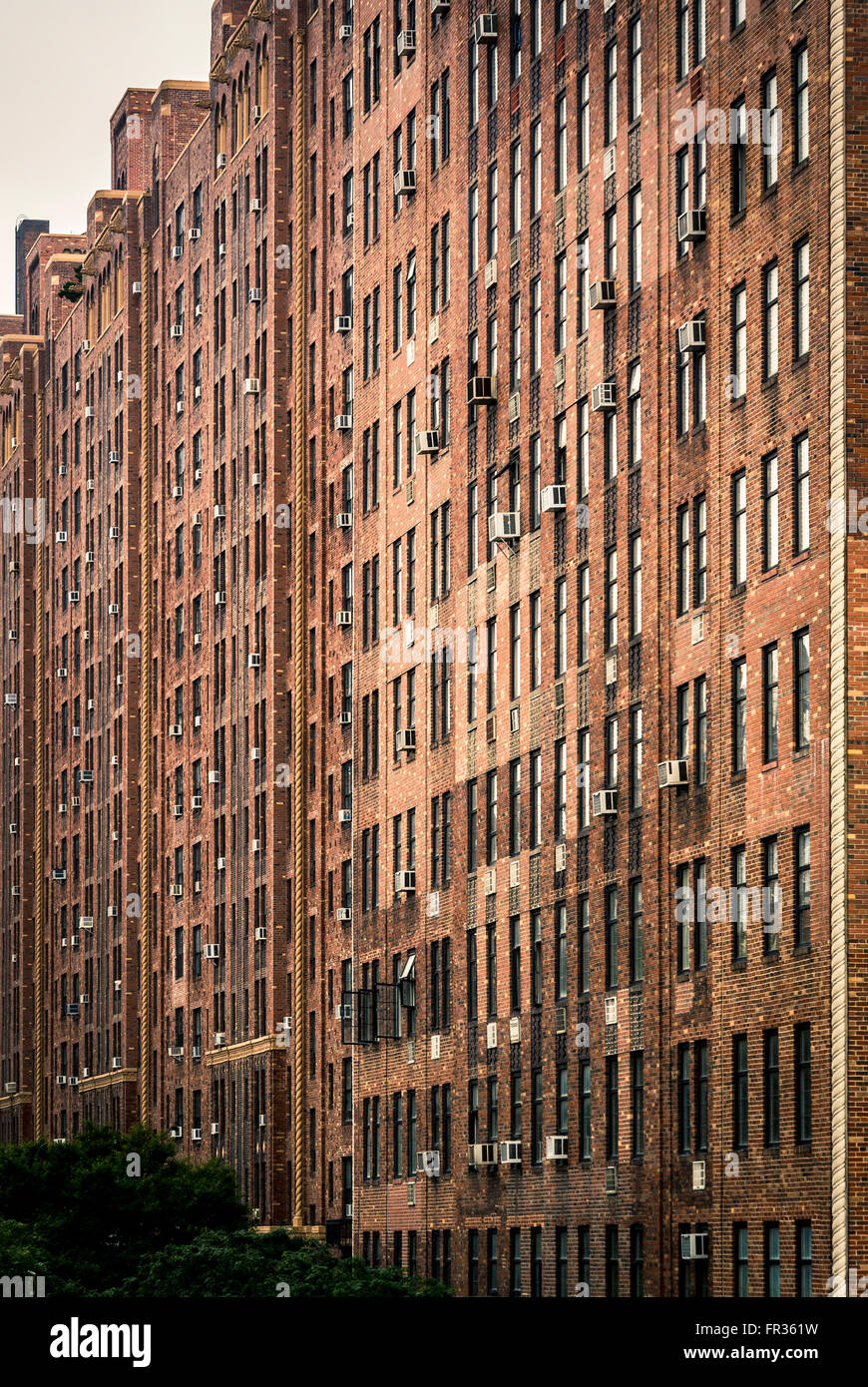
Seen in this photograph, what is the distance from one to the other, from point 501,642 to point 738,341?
57.0 feet

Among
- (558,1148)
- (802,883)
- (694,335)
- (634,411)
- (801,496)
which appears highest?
(694,335)

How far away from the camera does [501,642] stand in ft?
246

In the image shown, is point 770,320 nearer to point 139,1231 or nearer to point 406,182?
point 406,182

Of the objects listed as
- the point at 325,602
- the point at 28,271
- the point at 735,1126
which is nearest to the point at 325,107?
the point at 325,602

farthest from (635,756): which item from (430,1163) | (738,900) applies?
(430,1163)

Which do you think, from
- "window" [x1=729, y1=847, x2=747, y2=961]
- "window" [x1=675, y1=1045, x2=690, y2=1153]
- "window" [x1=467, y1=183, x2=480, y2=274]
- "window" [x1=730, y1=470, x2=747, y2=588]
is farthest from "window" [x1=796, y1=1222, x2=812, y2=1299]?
"window" [x1=467, y1=183, x2=480, y2=274]

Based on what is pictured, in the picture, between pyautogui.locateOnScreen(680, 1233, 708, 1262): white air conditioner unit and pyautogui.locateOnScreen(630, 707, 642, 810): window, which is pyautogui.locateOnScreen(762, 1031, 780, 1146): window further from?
pyautogui.locateOnScreen(630, 707, 642, 810): window

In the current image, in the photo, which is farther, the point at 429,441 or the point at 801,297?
the point at 429,441

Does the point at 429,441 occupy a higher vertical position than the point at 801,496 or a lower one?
higher

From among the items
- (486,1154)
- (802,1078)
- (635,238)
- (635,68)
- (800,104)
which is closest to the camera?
(802,1078)

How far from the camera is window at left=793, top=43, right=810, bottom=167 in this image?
55969 millimetres

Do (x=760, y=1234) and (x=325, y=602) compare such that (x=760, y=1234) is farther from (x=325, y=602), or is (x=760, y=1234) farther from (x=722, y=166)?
(x=325, y=602)

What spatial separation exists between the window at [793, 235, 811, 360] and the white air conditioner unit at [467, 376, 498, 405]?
20.7 metres

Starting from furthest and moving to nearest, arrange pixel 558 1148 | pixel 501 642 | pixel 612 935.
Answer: pixel 501 642, pixel 558 1148, pixel 612 935
